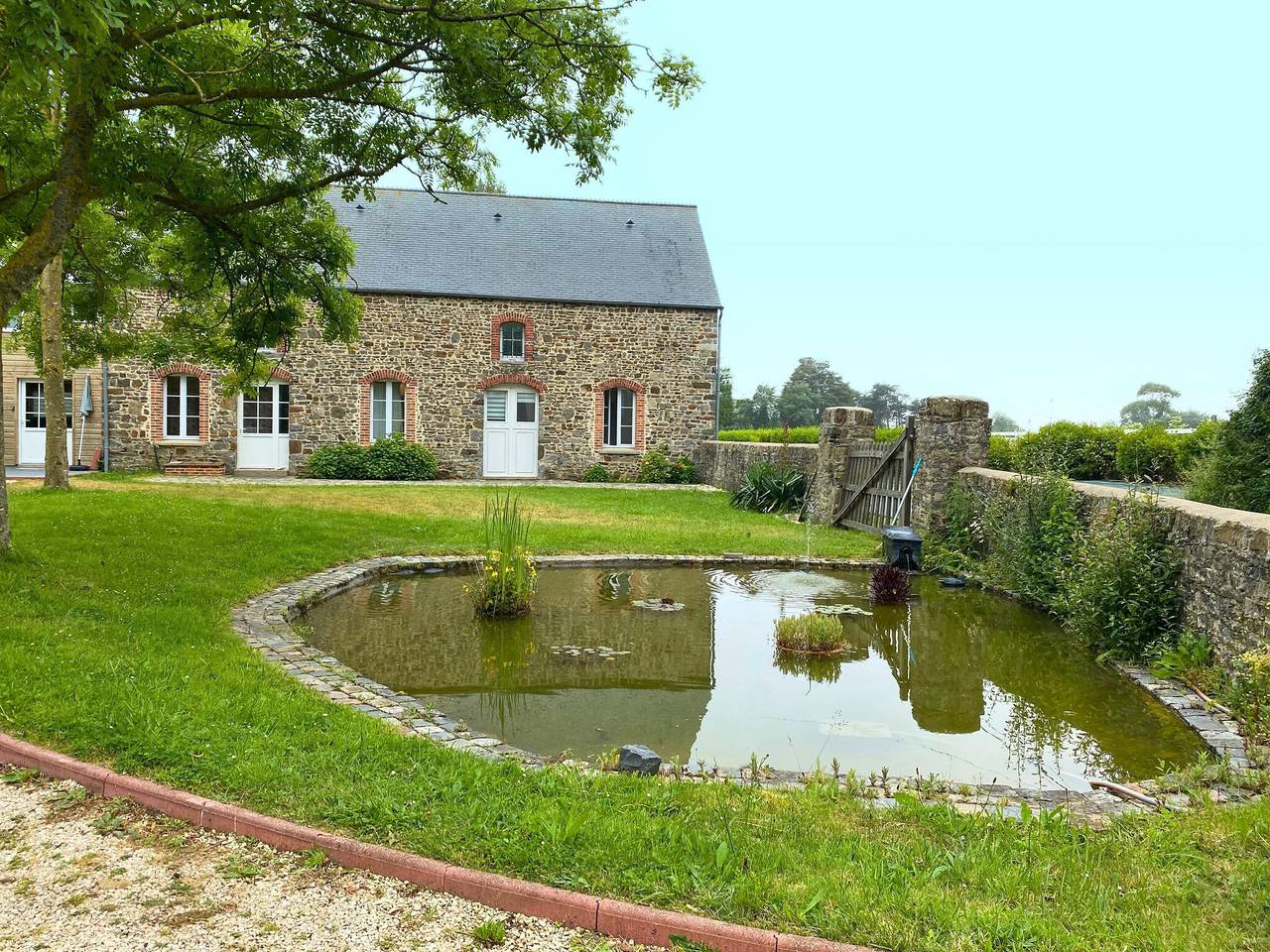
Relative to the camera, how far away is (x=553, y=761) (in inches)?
156

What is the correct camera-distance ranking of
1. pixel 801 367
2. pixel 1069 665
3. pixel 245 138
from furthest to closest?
pixel 801 367 → pixel 245 138 → pixel 1069 665

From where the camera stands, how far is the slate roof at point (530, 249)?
2084cm

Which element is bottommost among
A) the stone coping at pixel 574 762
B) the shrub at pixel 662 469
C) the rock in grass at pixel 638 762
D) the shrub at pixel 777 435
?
the stone coping at pixel 574 762

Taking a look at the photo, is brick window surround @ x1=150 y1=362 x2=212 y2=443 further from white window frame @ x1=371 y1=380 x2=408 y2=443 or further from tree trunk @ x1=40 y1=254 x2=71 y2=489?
tree trunk @ x1=40 y1=254 x2=71 y2=489

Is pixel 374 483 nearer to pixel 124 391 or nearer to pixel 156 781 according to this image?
pixel 124 391

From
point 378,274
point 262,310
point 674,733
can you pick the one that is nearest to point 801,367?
point 378,274

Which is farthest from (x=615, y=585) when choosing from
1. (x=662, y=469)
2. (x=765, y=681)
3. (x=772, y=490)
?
(x=662, y=469)

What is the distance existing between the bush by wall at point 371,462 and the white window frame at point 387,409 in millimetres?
417

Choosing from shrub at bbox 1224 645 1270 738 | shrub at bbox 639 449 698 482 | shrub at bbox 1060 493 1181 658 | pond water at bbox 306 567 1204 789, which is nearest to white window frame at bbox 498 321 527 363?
shrub at bbox 639 449 698 482

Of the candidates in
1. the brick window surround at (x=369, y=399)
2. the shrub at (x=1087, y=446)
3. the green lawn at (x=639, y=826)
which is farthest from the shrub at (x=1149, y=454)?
the brick window surround at (x=369, y=399)

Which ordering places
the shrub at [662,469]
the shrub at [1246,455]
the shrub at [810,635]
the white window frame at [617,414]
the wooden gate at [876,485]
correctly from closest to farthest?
the shrub at [810,635] < the shrub at [1246,455] < the wooden gate at [876,485] < the shrub at [662,469] < the white window frame at [617,414]

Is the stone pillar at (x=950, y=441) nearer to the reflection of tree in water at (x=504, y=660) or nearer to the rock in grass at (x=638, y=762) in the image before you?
the reflection of tree in water at (x=504, y=660)

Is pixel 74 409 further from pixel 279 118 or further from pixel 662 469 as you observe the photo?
pixel 279 118

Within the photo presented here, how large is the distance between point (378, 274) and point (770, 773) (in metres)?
18.7
